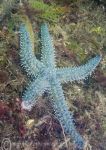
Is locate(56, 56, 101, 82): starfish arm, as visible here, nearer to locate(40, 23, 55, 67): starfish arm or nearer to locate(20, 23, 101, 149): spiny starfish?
locate(20, 23, 101, 149): spiny starfish

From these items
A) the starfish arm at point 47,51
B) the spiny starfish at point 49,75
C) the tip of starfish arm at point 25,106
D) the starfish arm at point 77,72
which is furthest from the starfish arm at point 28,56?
the tip of starfish arm at point 25,106

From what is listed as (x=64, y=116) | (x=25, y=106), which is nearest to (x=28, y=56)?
(x=25, y=106)

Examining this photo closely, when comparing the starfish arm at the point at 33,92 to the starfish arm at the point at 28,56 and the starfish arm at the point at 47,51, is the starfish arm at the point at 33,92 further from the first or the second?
the starfish arm at the point at 47,51

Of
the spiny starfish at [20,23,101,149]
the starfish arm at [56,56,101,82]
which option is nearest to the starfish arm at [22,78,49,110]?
the spiny starfish at [20,23,101,149]

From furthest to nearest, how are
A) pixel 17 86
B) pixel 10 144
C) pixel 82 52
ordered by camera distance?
1. pixel 82 52
2. pixel 17 86
3. pixel 10 144

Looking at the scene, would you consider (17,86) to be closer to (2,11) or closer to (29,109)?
(29,109)

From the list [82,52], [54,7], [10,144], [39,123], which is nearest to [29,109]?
[39,123]

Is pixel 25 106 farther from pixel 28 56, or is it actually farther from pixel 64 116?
pixel 28 56
